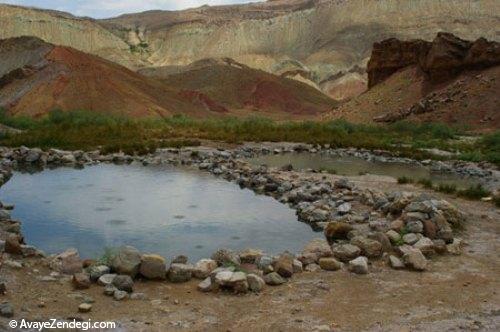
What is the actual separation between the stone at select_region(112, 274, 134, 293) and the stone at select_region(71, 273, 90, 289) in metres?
0.33

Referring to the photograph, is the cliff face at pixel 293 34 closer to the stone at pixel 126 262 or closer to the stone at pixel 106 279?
the stone at pixel 126 262

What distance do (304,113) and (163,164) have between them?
5231 cm

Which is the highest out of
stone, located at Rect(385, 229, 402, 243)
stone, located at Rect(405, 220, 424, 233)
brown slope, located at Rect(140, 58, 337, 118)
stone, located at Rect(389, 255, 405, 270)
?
stone, located at Rect(405, 220, 424, 233)

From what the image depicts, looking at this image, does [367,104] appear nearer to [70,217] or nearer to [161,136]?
[161,136]

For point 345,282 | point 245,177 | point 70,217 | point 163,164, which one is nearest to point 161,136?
point 163,164

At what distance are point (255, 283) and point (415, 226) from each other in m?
3.59

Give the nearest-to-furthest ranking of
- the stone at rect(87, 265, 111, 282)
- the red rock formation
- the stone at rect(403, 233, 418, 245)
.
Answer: the stone at rect(87, 265, 111, 282)
the stone at rect(403, 233, 418, 245)
the red rock formation

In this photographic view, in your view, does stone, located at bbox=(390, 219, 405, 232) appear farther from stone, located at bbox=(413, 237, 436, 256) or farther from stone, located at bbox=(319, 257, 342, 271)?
stone, located at bbox=(319, 257, 342, 271)

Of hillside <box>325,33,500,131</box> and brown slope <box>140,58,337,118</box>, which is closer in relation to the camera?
hillside <box>325,33,500,131</box>

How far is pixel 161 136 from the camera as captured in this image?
30.0m

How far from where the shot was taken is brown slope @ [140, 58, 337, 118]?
7388 cm

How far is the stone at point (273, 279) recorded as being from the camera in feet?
26.1

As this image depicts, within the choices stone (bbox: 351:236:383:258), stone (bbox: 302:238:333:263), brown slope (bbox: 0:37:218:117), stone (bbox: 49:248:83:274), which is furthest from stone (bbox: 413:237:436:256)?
brown slope (bbox: 0:37:218:117)

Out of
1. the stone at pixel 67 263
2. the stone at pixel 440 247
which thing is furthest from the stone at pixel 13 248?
the stone at pixel 440 247
